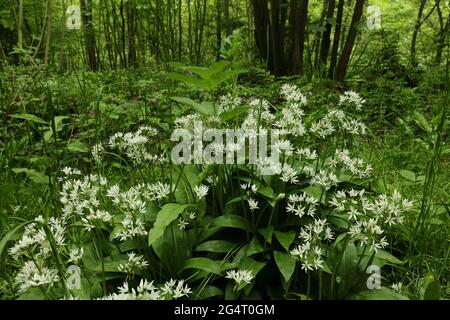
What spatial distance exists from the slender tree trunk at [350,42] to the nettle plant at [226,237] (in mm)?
3539

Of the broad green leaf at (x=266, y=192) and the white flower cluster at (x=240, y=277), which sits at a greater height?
the broad green leaf at (x=266, y=192)

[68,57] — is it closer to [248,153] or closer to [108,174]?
[108,174]

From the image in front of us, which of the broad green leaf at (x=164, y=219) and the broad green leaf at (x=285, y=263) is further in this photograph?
the broad green leaf at (x=285, y=263)

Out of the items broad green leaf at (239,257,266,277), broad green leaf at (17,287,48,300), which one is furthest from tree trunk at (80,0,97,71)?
broad green leaf at (239,257,266,277)

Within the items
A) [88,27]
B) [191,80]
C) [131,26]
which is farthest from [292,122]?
[88,27]

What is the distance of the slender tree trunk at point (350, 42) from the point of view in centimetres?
499

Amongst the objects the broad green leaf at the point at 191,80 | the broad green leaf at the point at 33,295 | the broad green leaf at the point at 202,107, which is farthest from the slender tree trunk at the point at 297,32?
the broad green leaf at the point at 33,295

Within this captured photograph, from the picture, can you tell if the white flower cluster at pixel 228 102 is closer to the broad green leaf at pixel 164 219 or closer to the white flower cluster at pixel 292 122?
the white flower cluster at pixel 292 122

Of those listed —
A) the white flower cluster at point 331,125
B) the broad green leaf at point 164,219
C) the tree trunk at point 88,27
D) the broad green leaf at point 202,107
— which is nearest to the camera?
the broad green leaf at point 164,219

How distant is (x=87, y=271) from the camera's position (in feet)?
4.95

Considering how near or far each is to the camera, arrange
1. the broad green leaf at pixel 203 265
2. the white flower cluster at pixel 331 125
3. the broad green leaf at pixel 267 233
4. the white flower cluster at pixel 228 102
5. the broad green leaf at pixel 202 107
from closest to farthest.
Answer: the broad green leaf at pixel 203 265 → the broad green leaf at pixel 267 233 → the broad green leaf at pixel 202 107 → the white flower cluster at pixel 331 125 → the white flower cluster at pixel 228 102

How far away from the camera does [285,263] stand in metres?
1.47

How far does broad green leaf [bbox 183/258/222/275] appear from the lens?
4.61 ft

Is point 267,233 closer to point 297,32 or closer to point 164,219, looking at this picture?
point 164,219
